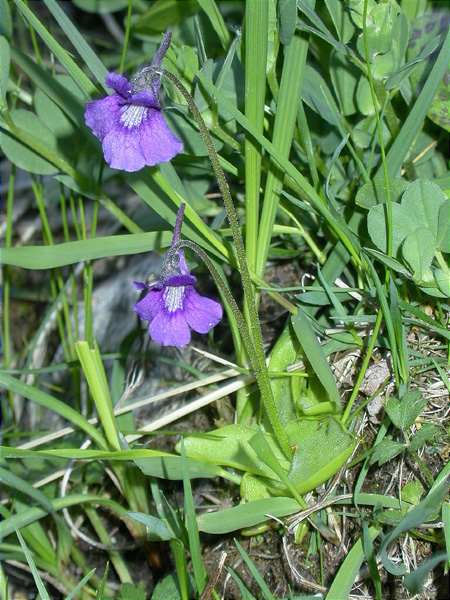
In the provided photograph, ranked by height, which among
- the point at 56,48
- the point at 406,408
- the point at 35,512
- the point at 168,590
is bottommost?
the point at 168,590

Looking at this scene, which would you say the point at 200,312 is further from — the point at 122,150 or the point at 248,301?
the point at 122,150

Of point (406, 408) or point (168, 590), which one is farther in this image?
point (168, 590)

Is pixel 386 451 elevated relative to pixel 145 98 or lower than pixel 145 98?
lower

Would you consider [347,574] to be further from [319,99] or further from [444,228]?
[319,99]

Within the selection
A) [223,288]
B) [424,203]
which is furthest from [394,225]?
[223,288]

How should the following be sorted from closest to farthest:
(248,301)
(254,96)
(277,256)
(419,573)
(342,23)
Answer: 1. (419,573)
2. (248,301)
3. (254,96)
4. (342,23)
5. (277,256)

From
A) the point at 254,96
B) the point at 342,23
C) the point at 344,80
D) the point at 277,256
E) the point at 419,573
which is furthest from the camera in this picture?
the point at 277,256

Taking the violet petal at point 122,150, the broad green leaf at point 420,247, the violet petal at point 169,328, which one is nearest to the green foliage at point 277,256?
the broad green leaf at point 420,247
